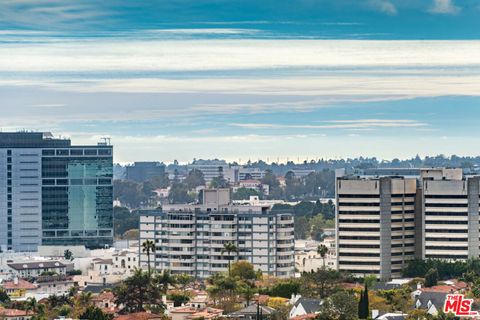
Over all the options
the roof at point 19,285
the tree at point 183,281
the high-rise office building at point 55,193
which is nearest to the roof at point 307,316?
the tree at point 183,281

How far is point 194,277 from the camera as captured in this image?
360 ft

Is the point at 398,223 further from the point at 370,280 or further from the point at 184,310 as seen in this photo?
the point at 184,310

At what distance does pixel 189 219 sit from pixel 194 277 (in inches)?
182

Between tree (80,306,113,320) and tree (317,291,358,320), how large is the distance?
872 centimetres

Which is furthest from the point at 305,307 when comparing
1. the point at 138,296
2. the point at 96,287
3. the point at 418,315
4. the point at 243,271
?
the point at 96,287

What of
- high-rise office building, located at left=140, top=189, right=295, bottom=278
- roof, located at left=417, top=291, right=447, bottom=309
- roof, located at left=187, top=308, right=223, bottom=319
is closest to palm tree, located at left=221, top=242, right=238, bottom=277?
high-rise office building, located at left=140, top=189, right=295, bottom=278

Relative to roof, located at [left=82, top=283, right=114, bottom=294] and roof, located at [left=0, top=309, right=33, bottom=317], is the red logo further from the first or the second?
roof, located at [left=82, top=283, right=114, bottom=294]

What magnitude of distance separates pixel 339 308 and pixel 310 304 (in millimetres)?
5281

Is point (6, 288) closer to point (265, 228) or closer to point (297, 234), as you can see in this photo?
point (265, 228)

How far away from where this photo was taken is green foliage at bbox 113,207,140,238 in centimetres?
17082

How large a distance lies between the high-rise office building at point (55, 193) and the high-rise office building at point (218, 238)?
38.5m

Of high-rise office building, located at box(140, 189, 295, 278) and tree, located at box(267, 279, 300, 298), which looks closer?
tree, located at box(267, 279, 300, 298)

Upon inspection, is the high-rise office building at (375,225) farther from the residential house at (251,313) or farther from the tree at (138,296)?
the residential house at (251,313)

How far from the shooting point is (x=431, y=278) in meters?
92.9
